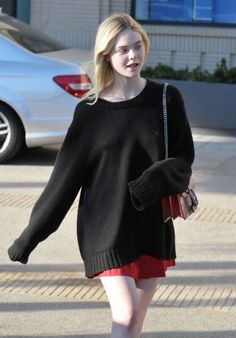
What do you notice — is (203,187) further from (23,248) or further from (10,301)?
(23,248)

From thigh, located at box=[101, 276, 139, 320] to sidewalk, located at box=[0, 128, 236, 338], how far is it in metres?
1.37

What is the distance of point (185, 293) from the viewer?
6.00 metres

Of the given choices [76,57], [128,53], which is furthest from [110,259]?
[76,57]

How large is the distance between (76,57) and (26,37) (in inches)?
24.4

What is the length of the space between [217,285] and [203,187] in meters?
3.05

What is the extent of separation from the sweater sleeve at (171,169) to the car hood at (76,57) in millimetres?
5908

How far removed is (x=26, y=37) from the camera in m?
10.4

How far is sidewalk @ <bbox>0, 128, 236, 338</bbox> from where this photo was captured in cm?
537

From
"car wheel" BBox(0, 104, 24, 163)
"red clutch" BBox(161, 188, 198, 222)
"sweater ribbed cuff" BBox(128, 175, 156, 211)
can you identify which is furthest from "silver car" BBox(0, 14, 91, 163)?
"sweater ribbed cuff" BBox(128, 175, 156, 211)

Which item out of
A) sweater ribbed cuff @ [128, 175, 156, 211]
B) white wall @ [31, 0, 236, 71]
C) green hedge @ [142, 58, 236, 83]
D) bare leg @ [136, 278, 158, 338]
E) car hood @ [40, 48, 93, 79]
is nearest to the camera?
sweater ribbed cuff @ [128, 175, 156, 211]

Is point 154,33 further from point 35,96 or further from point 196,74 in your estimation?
point 35,96

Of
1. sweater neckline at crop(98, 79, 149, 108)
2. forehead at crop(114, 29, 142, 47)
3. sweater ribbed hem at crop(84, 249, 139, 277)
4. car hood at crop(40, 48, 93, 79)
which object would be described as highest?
forehead at crop(114, 29, 142, 47)

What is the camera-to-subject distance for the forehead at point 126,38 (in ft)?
13.0

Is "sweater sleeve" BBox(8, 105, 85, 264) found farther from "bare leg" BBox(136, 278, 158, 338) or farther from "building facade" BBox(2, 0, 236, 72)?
"building facade" BBox(2, 0, 236, 72)
